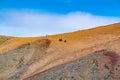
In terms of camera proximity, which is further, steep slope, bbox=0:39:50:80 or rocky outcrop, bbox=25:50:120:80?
steep slope, bbox=0:39:50:80

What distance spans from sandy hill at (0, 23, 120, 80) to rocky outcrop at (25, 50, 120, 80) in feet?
6.30

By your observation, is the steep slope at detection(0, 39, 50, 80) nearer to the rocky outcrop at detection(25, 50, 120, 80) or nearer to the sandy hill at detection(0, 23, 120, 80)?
the sandy hill at detection(0, 23, 120, 80)

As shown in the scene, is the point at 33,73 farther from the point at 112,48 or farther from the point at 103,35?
the point at 103,35

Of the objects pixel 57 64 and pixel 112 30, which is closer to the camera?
pixel 57 64

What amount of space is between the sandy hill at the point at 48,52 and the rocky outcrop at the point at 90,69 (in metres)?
1.92

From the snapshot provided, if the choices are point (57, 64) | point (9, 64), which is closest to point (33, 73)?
point (57, 64)

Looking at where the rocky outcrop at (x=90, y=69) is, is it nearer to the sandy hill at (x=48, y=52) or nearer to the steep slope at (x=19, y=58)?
the sandy hill at (x=48, y=52)

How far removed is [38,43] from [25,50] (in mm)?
3552

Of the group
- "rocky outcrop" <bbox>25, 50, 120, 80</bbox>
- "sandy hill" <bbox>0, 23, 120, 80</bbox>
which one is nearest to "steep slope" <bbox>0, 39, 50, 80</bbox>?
"sandy hill" <bbox>0, 23, 120, 80</bbox>

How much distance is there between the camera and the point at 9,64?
64.0 m

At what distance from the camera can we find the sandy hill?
56719mm

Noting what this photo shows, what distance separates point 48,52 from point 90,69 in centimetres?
1864

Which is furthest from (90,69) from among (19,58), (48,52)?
(19,58)

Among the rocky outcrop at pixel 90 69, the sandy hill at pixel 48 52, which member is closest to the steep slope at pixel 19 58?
the sandy hill at pixel 48 52
